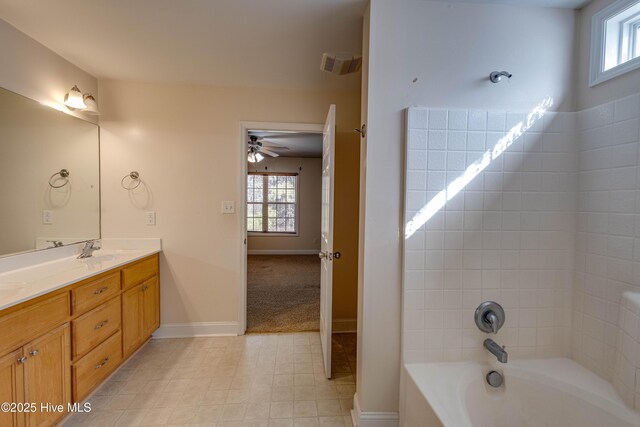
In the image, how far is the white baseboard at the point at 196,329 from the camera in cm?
258

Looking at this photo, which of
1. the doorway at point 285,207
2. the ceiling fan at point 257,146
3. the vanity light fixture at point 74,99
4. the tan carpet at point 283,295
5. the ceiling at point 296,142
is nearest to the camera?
the vanity light fixture at point 74,99

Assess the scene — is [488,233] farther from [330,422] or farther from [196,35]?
[196,35]

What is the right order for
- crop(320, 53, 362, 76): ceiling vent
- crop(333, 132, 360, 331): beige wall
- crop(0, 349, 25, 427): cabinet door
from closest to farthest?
crop(0, 349, 25, 427): cabinet door → crop(320, 53, 362, 76): ceiling vent → crop(333, 132, 360, 331): beige wall

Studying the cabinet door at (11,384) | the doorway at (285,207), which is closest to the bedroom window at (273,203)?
the doorway at (285,207)

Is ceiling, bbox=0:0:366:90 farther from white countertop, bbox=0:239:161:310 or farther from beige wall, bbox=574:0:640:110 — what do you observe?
white countertop, bbox=0:239:161:310

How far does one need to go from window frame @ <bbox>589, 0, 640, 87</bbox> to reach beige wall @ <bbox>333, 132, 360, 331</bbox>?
168 centimetres

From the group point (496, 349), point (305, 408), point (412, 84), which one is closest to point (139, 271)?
point (305, 408)

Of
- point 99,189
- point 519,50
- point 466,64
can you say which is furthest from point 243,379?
point 519,50

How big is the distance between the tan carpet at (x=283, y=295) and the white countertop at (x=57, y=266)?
4.39 ft

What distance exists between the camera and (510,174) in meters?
1.52

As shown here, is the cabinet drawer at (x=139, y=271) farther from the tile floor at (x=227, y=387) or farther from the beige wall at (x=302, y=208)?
the beige wall at (x=302, y=208)

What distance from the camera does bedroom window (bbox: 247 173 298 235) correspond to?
6.77 metres

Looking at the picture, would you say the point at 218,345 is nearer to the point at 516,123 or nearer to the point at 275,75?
the point at 275,75

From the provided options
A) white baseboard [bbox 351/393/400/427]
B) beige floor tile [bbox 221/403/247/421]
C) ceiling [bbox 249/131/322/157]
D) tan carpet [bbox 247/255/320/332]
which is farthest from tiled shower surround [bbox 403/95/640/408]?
ceiling [bbox 249/131/322/157]
